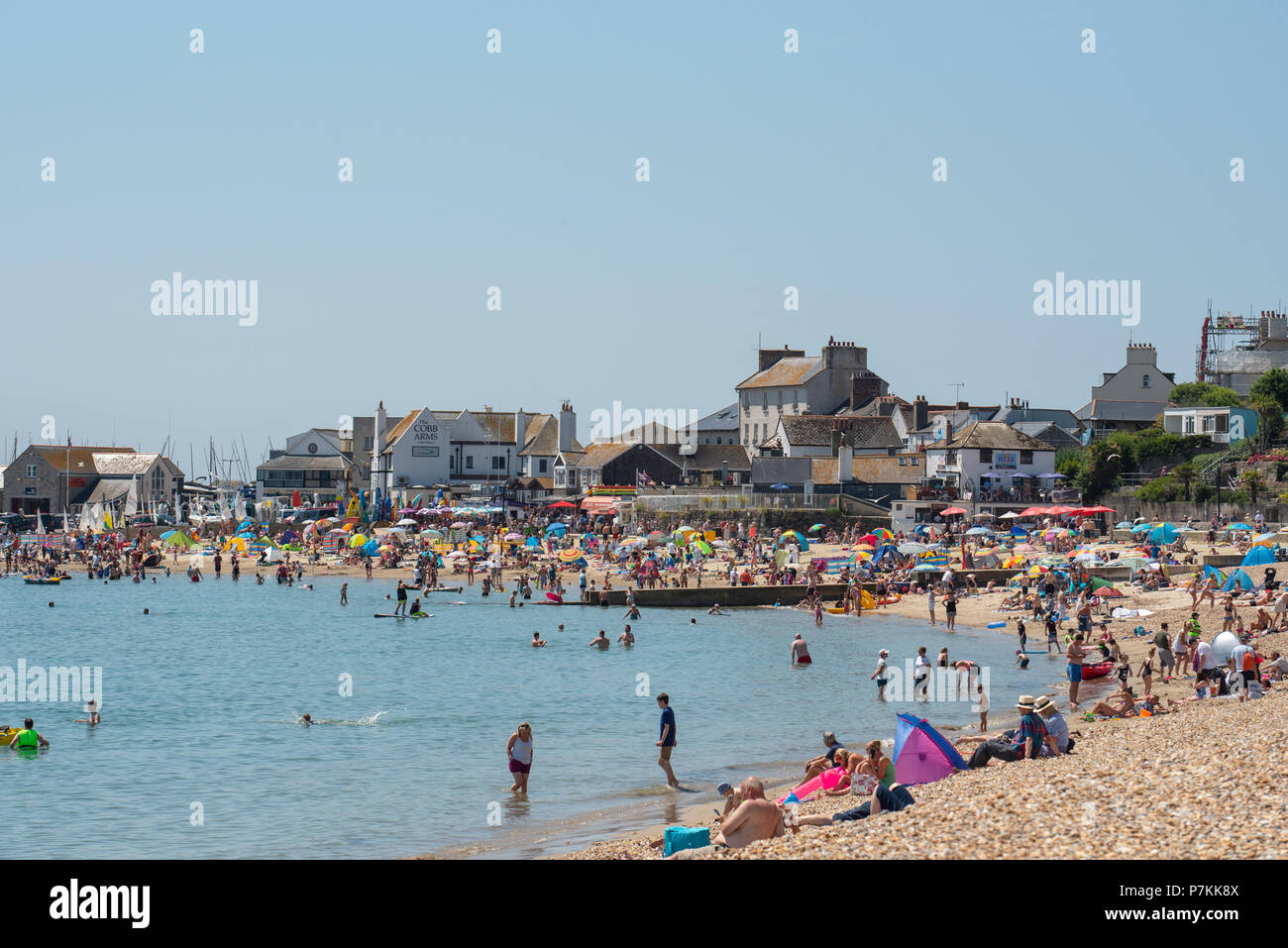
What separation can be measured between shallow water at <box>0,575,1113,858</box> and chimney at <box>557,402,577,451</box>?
40.4m

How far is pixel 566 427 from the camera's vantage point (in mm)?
84875

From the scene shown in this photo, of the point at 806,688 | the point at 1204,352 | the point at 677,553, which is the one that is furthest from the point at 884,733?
the point at 1204,352

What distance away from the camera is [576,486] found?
263 feet

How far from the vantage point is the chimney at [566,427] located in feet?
278

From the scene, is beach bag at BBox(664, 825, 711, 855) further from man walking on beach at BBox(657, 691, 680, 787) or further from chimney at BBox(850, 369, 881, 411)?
chimney at BBox(850, 369, 881, 411)

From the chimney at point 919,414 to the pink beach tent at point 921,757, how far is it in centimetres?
5760

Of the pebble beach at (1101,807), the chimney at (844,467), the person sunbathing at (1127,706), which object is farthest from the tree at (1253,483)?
the pebble beach at (1101,807)

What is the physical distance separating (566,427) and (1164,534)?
49569 mm

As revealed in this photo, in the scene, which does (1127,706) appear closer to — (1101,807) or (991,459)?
(1101,807)

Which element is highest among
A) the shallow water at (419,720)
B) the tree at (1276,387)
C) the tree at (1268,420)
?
the tree at (1276,387)

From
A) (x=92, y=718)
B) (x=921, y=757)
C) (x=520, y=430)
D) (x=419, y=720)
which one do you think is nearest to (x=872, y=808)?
(x=921, y=757)

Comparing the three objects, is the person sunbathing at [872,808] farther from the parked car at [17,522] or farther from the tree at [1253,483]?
the parked car at [17,522]

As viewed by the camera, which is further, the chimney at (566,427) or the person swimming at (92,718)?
the chimney at (566,427)
